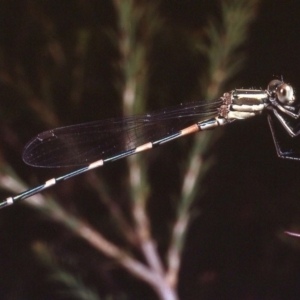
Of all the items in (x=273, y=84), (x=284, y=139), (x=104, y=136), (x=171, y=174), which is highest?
(x=104, y=136)

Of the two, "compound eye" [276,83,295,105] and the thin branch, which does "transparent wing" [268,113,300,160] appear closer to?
"compound eye" [276,83,295,105]

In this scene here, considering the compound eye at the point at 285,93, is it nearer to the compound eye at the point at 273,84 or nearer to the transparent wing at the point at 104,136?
the compound eye at the point at 273,84

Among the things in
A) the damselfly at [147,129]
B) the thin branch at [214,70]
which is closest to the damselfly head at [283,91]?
the damselfly at [147,129]

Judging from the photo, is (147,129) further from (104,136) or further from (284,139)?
(284,139)

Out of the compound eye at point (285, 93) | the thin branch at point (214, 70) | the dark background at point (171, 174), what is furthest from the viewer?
the dark background at point (171, 174)

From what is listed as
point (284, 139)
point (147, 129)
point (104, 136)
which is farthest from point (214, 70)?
point (104, 136)

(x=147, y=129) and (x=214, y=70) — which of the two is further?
(x=147, y=129)

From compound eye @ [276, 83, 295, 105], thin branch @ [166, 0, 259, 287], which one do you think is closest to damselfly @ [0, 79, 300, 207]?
compound eye @ [276, 83, 295, 105]

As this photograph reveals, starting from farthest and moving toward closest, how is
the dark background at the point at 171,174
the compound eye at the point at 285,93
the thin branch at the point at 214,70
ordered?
the dark background at the point at 171,174
the compound eye at the point at 285,93
the thin branch at the point at 214,70

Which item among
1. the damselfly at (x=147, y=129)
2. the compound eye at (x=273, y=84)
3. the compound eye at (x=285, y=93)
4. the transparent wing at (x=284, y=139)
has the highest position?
the damselfly at (x=147, y=129)
